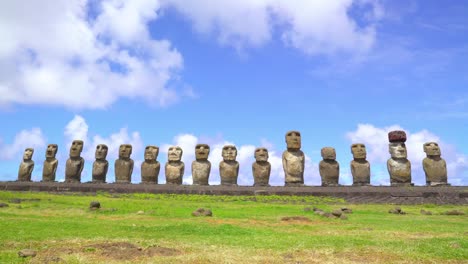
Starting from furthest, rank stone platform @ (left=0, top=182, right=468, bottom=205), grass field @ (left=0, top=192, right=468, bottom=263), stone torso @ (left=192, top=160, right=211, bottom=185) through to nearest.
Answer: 1. stone torso @ (left=192, top=160, right=211, bottom=185)
2. stone platform @ (left=0, top=182, right=468, bottom=205)
3. grass field @ (left=0, top=192, right=468, bottom=263)

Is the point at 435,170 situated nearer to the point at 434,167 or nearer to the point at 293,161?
the point at 434,167

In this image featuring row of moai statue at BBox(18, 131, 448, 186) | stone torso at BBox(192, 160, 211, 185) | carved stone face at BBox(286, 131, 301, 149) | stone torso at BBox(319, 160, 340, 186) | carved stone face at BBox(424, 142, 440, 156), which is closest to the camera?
row of moai statue at BBox(18, 131, 448, 186)

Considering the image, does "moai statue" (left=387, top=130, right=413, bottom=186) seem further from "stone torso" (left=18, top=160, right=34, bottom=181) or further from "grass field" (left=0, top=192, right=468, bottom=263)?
"stone torso" (left=18, top=160, right=34, bottom=181)

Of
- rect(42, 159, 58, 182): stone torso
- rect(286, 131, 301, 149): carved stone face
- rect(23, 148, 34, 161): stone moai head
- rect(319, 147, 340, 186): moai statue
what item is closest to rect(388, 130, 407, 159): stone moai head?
rect(319, 147, 340, 186): moai statue

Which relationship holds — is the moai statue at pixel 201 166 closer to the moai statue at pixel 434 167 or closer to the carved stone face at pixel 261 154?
the carved stone face at pixel 261 154

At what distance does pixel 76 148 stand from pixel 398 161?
2139cm

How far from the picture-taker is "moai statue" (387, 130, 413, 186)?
92.4 feet

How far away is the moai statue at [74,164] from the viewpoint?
3145 centimetres

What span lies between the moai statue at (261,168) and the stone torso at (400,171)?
7.52 meters

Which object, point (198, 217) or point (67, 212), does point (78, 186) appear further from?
point (198, 217)

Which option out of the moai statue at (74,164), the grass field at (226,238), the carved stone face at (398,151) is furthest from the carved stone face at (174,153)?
the carved stone face at (398,151)

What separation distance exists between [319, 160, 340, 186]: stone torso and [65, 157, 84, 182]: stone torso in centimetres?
1621

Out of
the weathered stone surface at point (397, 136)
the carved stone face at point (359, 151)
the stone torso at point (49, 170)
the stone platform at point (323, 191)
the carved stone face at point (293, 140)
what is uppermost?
the weathered stone surface at point (397, 136)

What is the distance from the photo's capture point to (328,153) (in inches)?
1139
